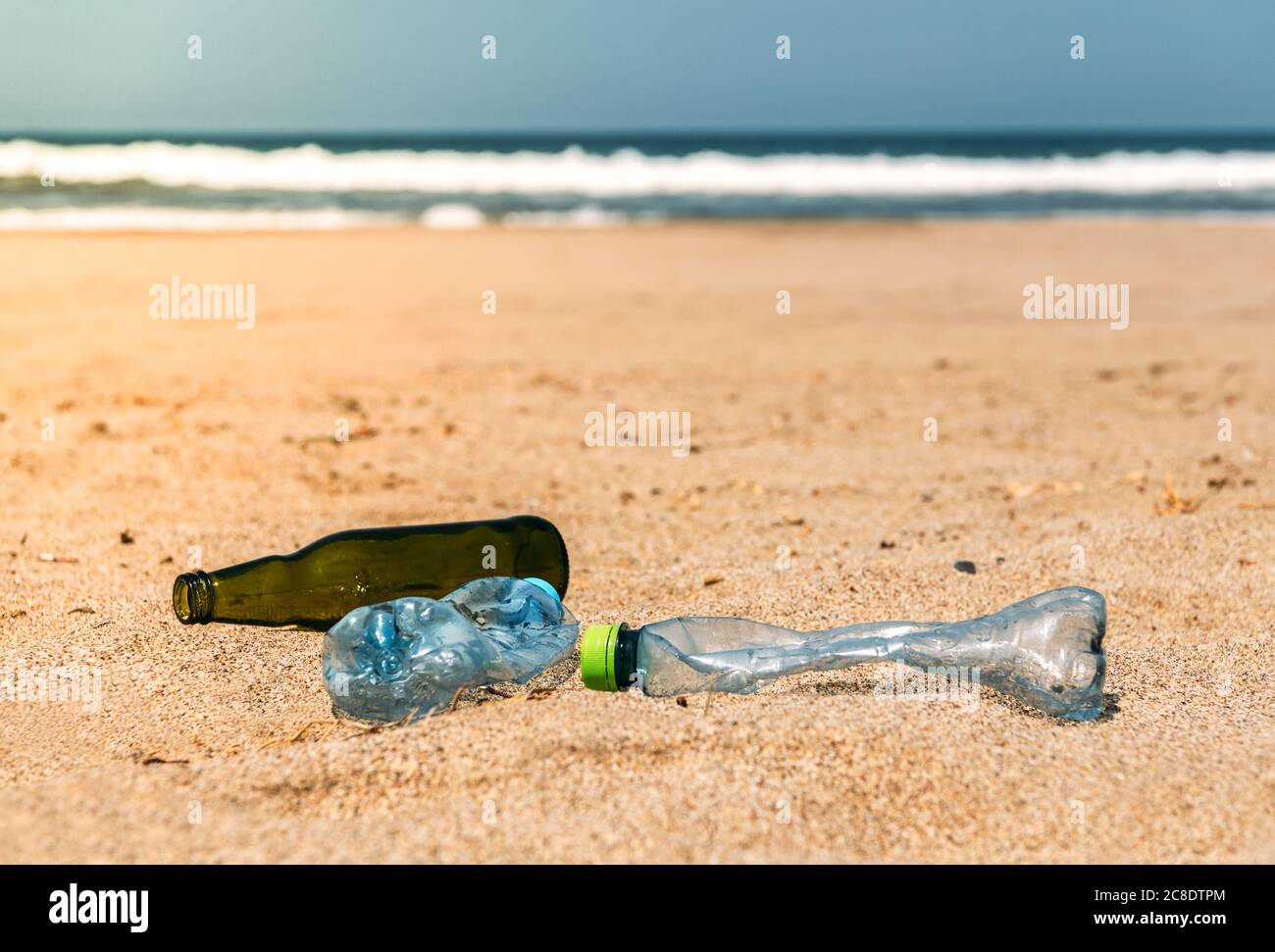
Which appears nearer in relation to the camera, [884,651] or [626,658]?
[626,658]

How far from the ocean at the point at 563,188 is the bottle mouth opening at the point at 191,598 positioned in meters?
12.2

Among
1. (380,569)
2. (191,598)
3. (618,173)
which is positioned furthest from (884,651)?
(618,173)

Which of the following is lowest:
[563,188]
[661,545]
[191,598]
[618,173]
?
[661,545]

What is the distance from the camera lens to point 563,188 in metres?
19.9

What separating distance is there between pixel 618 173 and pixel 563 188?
3149 millimetres

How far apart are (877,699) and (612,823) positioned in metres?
0.57

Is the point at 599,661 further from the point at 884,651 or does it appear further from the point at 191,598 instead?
the point at 191,598

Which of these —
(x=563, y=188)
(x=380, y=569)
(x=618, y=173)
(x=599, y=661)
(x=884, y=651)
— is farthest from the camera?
(x=618, y=173)

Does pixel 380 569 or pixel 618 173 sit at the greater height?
pixel 618 173

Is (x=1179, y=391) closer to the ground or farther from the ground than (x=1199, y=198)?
closer to the ground

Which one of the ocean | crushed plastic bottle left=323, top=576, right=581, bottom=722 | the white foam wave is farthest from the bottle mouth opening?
the white foam wave
